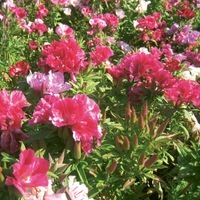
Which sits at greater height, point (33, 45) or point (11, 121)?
point (11, 121)

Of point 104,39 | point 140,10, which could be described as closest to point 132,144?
point 104,39

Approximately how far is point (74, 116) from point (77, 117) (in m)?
0.01

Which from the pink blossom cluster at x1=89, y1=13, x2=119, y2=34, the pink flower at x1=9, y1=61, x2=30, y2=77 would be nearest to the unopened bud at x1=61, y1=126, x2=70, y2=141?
the pink flower at x1=9, y1=61, x2=30, y2=77

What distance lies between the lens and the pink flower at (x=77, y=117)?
1838 mm

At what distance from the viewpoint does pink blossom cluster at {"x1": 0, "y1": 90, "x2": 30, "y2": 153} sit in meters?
1.89

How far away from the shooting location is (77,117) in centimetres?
184

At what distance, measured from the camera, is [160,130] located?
92.7 inches

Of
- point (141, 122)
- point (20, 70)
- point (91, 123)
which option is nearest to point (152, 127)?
point (141, 122)

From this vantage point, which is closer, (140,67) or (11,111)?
(11,111)

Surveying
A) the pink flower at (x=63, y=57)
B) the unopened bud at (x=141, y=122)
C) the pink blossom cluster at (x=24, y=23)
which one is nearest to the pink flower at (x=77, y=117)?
the unopened bud at (x=141, y=122)

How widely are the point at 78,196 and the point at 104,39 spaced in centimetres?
345

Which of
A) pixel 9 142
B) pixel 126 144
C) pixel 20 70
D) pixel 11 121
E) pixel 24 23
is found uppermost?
pixel 11 121

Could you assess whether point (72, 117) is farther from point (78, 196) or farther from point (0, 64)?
point (0, 64)

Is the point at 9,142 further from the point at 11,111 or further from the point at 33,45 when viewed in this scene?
the point at 33,45
